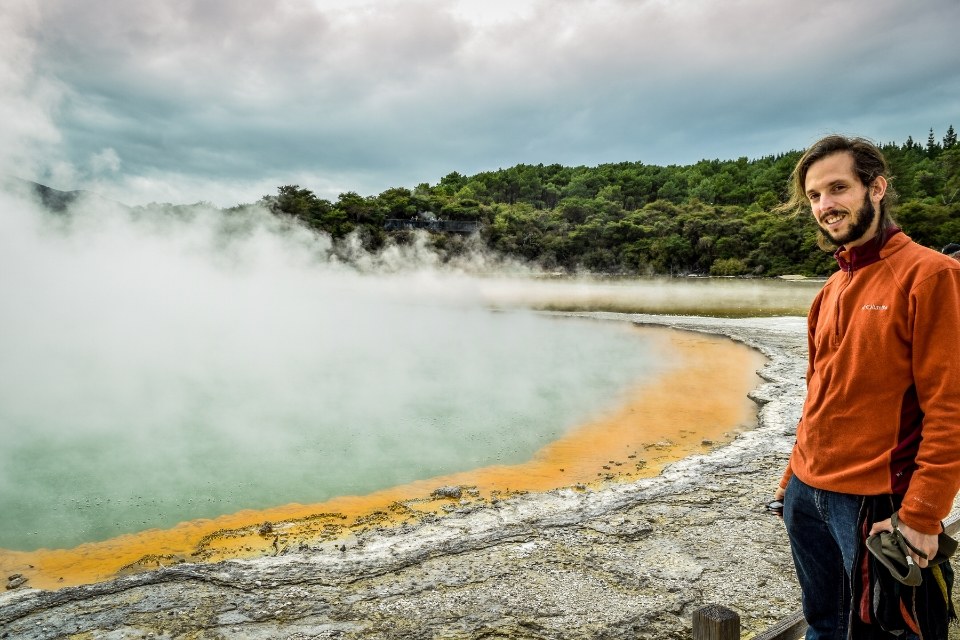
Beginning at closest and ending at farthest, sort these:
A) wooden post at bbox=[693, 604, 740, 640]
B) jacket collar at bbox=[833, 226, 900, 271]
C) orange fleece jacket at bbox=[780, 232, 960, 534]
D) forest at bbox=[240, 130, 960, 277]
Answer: orange fleece jacket at bbox=[780, 232, 960, 534] < jacket collar at bbox=[833, 226, 900, 271] < wooden post at bbox=[693, 604, 740, 640] < forest at bbox=[240, 130, 960, 277]

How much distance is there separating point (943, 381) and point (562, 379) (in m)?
7.11

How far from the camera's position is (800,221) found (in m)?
33.0

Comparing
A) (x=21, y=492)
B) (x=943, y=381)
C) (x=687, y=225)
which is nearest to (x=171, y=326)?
(x=21, y=492)

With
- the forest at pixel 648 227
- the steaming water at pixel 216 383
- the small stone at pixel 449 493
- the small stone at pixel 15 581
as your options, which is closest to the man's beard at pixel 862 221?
the small stone at pixel 449 493

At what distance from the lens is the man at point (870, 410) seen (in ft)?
3.62

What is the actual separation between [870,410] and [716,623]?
67 cm

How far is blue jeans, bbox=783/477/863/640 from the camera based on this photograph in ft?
4.26

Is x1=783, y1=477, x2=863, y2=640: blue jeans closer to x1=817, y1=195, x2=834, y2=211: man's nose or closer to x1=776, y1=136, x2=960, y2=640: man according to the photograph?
x1=776, y1=136, x2=960, y2=640: man

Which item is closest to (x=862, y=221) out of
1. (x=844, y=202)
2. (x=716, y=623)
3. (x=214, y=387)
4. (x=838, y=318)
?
(x=844, y=202)

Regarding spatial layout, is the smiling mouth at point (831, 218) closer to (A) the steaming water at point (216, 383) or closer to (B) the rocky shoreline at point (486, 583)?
(B) the rocky shoreline at point (486, 583)

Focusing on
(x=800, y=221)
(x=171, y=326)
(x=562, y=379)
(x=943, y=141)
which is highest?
(x=943, y=141)

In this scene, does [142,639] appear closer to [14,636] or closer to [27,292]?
[14,636]

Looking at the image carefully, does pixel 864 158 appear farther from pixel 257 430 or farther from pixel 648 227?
pixel 648 227

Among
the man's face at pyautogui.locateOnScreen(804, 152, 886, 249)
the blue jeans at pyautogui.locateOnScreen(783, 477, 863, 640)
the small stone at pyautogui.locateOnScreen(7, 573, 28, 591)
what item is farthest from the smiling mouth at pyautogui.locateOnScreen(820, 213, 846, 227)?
the small stone at pyautogui.locateOnScreen(7, 573, 28, 591)
